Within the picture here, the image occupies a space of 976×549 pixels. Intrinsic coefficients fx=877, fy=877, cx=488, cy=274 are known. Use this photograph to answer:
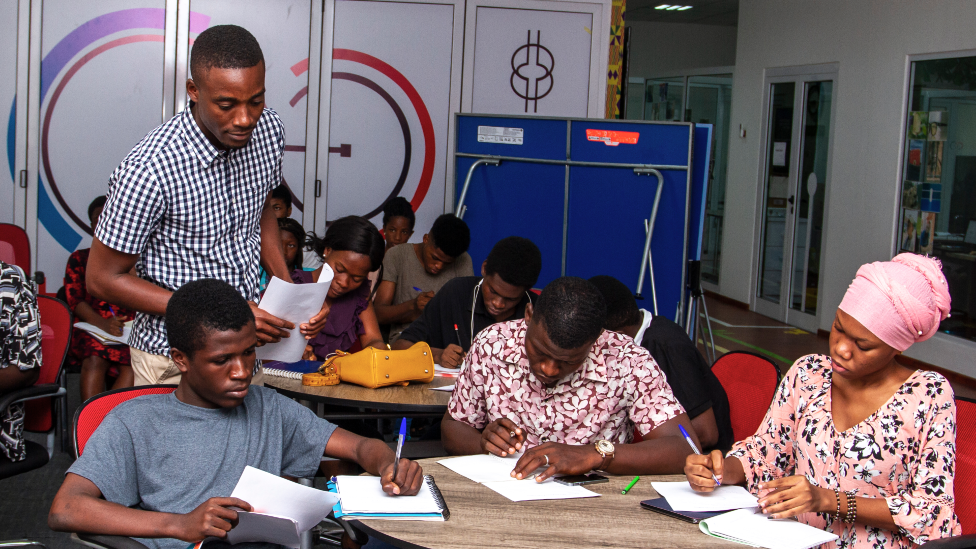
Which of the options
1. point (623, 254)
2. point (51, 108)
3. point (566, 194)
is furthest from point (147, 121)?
point (623, 254)

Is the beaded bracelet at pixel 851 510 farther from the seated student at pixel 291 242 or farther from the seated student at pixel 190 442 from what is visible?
the seated student at pixel 291 242

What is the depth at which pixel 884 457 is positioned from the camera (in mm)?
2041

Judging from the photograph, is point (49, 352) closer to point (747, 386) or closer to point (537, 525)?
point (537, 525)

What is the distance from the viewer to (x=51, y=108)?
634 cm

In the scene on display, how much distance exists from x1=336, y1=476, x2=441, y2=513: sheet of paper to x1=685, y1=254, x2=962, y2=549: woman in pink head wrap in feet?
2.14

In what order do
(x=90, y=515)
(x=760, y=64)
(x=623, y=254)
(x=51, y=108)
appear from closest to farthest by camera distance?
(x=90, y=515) → (x=623, y=254) → (x=51, y=108) → (x=760, y=64)

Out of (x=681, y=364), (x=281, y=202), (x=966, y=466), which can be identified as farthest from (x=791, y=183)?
(x=966, y=466)

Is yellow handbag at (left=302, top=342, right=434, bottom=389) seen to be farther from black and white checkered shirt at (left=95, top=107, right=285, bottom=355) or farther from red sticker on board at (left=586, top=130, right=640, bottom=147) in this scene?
red sticker on board at (left=586, top=130, right=640, bottom=147)

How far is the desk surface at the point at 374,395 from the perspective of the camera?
120 inches

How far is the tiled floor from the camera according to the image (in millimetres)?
3596

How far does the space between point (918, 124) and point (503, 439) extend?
6.66m

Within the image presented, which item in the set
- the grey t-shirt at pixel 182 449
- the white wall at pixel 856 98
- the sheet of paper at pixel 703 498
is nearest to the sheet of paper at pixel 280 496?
the grey t-shirt at pixel 182 449

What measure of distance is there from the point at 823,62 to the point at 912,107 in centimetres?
156

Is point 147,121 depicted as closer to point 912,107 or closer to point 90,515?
point 90,515
